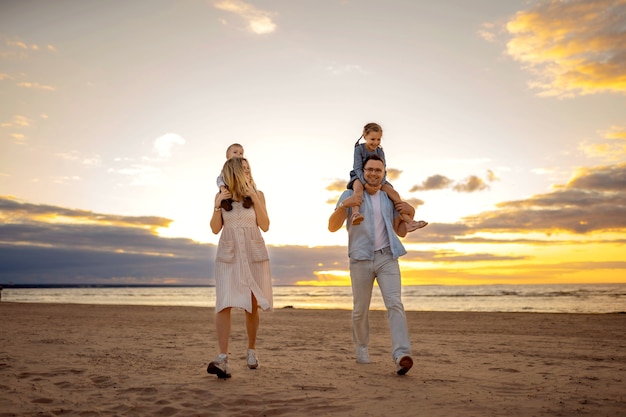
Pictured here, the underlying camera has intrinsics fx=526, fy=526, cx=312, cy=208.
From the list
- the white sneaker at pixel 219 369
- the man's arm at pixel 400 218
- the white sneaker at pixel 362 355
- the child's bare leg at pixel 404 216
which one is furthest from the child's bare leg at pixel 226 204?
the white sneaker at pixel 362 355

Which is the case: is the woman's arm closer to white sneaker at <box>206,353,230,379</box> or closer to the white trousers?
the white trousers

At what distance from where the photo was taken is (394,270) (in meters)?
6.04

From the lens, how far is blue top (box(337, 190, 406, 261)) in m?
6.05

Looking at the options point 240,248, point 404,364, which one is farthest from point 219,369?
point 404,364

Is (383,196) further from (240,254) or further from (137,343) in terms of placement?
(137,343)

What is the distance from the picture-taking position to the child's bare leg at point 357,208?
589 centimetres

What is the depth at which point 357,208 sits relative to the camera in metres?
6.04

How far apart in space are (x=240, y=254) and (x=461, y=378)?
2.69m

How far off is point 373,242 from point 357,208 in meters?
0.45

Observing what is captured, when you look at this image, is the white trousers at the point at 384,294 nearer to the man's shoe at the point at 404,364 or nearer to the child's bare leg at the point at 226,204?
the man's shoe at the point at 404,364

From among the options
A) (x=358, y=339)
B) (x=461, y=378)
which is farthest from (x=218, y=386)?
(x=461, y=378)

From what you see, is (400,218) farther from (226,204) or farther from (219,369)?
(219,369)

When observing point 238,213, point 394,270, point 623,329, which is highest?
point 238,213

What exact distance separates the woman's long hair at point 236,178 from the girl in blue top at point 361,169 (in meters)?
1.24
